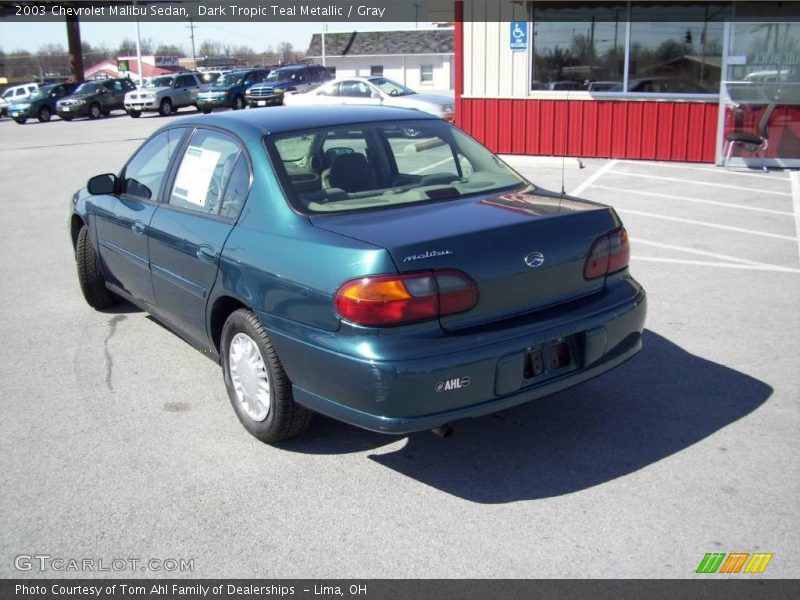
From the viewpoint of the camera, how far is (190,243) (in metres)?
4.41

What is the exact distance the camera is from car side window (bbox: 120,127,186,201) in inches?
199

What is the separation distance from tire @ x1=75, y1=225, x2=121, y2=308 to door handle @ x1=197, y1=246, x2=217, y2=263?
2138 mm

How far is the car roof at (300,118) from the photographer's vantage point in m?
4.37

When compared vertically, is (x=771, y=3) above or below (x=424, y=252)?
above

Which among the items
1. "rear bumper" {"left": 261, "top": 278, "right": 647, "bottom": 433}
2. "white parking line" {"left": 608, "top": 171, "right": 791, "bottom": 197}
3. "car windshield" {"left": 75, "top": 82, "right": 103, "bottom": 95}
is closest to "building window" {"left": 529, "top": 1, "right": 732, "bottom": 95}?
"white parking line" {"left": 608, "top": 171, "right": 791, "bottom": 197}

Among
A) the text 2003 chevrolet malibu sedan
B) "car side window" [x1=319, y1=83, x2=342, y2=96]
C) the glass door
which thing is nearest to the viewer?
the text 2003 chevrolet malibu sedan

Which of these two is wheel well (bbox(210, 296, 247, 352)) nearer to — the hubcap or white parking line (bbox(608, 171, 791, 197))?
the hubcap

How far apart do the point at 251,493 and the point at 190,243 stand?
1474 mm

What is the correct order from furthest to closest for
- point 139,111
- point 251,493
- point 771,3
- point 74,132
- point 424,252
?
point 139,111 < point 74,132 < point 771,3 < point 251,493 < point 424,252

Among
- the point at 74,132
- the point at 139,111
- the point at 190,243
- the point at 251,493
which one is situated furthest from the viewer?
the point at 139,111
